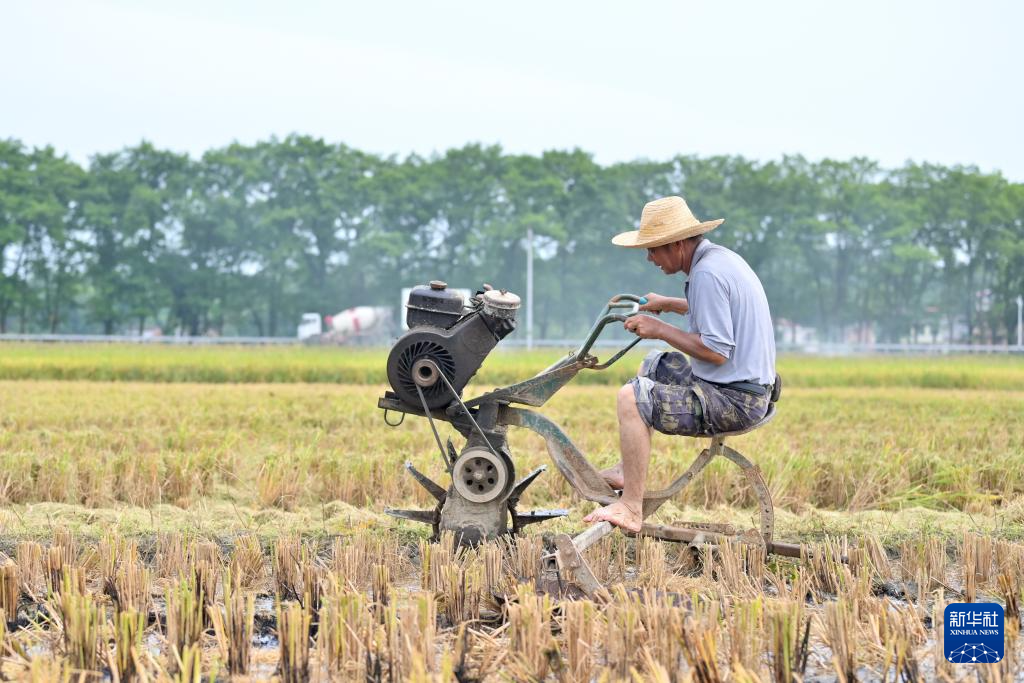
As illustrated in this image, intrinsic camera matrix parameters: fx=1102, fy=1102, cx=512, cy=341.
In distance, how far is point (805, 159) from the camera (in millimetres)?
55719

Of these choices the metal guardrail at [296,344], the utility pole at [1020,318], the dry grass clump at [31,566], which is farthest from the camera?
the utility pole at [1020,318]

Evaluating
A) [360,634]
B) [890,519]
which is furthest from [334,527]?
[890,519]

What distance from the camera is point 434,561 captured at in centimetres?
431

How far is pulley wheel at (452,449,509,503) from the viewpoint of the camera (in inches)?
190

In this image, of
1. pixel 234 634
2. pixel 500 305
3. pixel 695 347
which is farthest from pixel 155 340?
pixel 234 634

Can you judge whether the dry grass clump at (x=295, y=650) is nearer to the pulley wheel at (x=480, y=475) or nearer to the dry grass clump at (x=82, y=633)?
the dry grass clump at (x=82, y=633)

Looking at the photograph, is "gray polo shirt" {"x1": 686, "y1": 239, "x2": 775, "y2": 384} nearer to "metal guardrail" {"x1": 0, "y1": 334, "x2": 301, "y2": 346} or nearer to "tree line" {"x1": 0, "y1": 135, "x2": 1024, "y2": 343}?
"metal guardrail" {"x1": 0, "y1": 334, "x2": 301, "y2": 346}

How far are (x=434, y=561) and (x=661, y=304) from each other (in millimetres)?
1436

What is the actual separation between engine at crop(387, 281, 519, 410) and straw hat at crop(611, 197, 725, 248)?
24.2 inches

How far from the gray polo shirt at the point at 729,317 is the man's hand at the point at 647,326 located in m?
0.19

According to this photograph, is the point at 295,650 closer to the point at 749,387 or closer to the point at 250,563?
the point at 250,563

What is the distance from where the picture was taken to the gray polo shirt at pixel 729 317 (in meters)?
4.41

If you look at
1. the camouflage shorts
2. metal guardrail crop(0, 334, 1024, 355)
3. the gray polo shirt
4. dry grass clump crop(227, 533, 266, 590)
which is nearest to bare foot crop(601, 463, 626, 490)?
the camouflage shorts

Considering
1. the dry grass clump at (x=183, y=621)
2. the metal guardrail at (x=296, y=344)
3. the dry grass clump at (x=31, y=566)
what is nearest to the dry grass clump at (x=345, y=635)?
the dry grass clump at (x=183, y=621)
